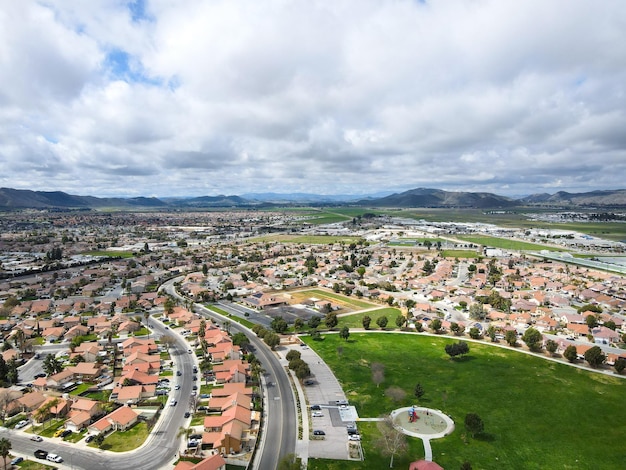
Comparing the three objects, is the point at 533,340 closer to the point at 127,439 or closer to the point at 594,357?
the point at 594,357

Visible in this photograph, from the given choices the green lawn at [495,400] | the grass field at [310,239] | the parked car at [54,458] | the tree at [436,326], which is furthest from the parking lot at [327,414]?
the grass field at [310,239]

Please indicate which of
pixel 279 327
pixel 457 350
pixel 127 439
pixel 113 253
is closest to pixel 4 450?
pixel 127 439

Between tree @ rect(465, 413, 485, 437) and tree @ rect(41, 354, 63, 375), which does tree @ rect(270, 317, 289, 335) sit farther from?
tree @ rect(465, 413, 485, 437)

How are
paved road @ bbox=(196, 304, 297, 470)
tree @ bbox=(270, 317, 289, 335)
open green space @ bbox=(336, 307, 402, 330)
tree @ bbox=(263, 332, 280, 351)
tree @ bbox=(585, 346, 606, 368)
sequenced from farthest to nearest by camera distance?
open green space @ bbox=(336, 307, 402, 330) → tree @ bbox=(270, 317, 289, 335) → tree @ bbox=(263, 332, 280, 351) → tree @ bbox=(585, 346, 606, 368) → paved road @ bbox=(196, 304, 297, 470)

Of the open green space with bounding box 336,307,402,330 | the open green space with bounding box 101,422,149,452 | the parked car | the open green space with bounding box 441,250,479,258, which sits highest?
the open green space with bounding box 441,250,479,258

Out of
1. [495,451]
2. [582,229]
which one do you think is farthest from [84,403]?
[582,229]

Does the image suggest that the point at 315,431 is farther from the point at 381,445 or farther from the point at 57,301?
the point at 57,301

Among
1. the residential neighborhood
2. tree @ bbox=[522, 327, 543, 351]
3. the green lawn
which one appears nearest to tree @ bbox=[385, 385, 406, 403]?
the green lawn
